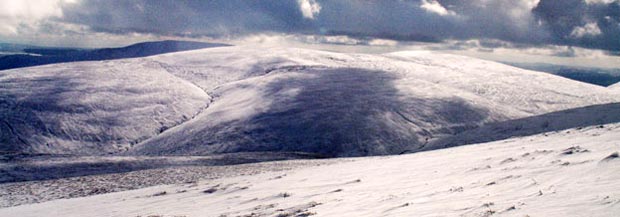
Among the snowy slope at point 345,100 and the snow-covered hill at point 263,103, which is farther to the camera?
the snow-covered hill at point 263,103

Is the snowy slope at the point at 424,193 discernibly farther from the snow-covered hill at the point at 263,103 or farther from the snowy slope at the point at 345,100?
the snow-covered hill at the point at 263,103

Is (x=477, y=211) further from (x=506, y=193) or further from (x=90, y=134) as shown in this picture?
(x=90, y=134)

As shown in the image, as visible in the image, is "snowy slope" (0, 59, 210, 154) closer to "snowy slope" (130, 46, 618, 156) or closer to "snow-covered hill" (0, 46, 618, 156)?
"snow-covered hill" (0, 46, 618, 156)

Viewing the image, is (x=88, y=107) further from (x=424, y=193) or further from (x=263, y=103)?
(x=424, y=193)

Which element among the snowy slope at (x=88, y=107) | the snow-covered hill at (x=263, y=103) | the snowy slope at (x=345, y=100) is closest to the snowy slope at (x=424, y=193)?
the snowy slope at (x=345, y=100)

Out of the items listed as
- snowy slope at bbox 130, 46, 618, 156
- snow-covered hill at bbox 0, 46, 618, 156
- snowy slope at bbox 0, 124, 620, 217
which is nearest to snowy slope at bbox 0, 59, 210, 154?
snow-covered hill at bbox 0, 46, 618, 156

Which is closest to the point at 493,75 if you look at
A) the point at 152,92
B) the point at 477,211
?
the point at 152,92
